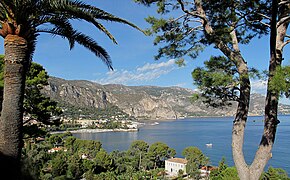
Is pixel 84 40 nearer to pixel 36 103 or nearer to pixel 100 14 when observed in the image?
pixel 100 14

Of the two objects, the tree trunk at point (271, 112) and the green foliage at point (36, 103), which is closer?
the tree trunk at point (271, 112)

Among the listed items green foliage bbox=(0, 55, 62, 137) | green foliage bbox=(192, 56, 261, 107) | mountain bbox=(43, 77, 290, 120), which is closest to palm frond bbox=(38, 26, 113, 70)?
green foliage bbox=(192, 56, 261, 107)

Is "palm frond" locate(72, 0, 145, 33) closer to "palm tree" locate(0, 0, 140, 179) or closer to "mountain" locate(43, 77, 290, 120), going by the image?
"palm tree" locate(0, 0, 140, 179)

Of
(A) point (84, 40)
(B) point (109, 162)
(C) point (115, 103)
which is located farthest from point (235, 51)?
(C) point (115, 103)

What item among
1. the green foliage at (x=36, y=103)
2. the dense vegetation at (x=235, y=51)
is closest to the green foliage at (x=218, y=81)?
the dense vegetation at (x=235, y=51)

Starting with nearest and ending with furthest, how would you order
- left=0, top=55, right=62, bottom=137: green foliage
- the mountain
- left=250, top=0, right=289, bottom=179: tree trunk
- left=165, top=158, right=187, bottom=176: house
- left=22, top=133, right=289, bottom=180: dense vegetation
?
left=250, top=0, right=289, bottom=179: tree trunk → left=0, top=55, right=62, bottom=137: green foliage → left=22, top=133, right=289, bottom=180: dense vegetation → left=165, top=158, right=187, bottom=176: house → the mountain

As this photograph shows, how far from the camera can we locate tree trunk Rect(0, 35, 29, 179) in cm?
216

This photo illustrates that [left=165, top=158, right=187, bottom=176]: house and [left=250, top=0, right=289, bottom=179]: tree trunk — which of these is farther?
[left=165, top=158, right=187, bottom=176]: house

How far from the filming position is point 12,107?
2.20 m

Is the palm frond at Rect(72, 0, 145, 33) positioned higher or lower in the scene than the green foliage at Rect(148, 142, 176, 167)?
higher

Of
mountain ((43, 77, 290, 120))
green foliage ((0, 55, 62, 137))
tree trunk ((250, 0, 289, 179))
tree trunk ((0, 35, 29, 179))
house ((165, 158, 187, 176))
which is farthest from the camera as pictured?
mountain ((43, 77, 290, 120))

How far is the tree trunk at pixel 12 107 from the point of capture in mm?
2158

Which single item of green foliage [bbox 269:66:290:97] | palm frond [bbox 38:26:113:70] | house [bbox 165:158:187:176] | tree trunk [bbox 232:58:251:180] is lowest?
house [bbox 165:158:187:176]

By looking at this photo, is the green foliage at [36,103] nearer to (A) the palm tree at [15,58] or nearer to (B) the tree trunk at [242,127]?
(A) the palm tree at [15,58]
